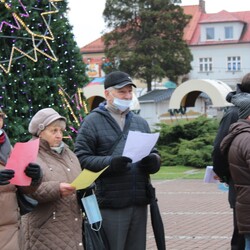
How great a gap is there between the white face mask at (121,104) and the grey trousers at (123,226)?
0.80 metres

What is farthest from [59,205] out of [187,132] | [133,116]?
[187,132]

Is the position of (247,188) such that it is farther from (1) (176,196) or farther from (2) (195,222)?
(1) (176,196)

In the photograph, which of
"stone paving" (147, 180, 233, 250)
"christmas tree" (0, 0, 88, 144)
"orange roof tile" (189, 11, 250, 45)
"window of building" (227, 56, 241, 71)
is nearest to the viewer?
"stone paving" (147, 180, 233, 250)

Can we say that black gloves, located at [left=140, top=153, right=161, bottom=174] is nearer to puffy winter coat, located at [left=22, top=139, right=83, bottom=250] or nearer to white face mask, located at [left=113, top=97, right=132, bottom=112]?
white face mask, located at [left=113, top=97, right=132, bottom=112]

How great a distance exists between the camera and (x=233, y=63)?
67.4 metres

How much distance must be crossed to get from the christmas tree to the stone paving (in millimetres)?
2569

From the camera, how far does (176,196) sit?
14148 mm

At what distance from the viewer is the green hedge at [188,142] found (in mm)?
22047

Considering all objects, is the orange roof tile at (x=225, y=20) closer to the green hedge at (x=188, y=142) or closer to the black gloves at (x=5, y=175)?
the green hedge at (x=188, y=142)

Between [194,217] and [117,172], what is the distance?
6.08 meters

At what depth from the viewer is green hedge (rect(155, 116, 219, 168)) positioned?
72.3ft

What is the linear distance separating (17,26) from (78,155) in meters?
6.36

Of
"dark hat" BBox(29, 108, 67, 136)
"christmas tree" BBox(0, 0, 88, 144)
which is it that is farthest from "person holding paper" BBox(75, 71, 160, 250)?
"christmas tree" BBox(0, 0, 88, 144)

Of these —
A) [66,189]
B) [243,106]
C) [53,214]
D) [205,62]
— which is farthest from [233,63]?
[66,189]
